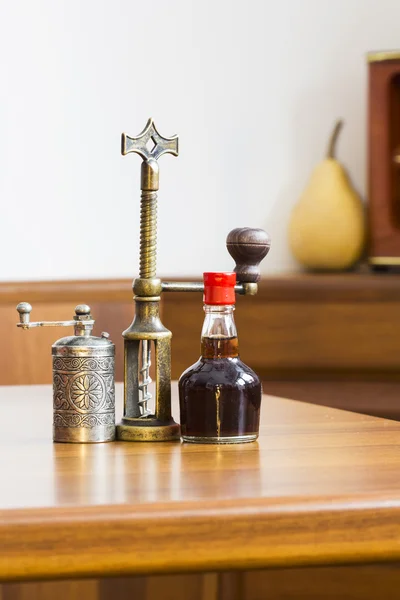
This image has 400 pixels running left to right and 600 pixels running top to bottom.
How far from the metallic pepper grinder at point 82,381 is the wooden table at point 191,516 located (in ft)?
0.36

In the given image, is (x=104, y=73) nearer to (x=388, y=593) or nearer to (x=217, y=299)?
(x=388, y=593)

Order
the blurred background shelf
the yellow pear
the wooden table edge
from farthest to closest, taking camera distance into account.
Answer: the yellow pear
the blurred background shelf
the wooden table edge

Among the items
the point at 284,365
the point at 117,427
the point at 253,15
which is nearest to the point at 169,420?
the point at 117,427

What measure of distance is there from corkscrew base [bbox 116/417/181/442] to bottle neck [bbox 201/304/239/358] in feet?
0.30

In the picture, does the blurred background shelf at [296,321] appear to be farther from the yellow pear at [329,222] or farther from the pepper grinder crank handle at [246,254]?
the pepper grinder crank handle at [246,254]

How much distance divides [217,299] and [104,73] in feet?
6.47

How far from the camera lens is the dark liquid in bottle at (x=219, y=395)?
1.06 metres

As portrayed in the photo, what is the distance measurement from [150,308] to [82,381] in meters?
0.11

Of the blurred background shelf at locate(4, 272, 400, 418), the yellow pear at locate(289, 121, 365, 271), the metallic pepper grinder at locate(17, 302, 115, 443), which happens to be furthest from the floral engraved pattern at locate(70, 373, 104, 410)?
the yellow pear at locate(289, 121, 365, 271)

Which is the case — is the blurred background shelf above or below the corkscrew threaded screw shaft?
below

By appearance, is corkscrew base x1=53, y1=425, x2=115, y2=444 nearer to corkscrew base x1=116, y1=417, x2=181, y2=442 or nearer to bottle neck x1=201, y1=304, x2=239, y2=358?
corkscrew base x1=116, y1=417, x2=181, y2=442

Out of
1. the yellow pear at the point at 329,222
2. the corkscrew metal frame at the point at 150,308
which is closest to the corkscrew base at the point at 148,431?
the corkscrew metal frame at the point at 150,308

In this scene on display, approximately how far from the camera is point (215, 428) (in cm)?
→ 109

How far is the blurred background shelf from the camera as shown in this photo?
8.37 ft
